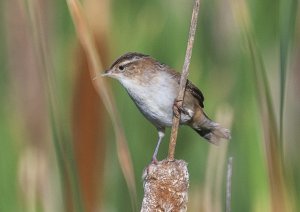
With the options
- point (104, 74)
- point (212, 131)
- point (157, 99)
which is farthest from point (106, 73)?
point (212, 131)

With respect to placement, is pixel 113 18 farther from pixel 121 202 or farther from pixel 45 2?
pixel 121 202

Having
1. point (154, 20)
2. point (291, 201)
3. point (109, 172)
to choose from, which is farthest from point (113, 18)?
point (291, 201)

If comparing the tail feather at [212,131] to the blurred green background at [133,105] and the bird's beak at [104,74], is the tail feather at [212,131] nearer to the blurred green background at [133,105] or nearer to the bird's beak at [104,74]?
the blurred green background at [133,105]

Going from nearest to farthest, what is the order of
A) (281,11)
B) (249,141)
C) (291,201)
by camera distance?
(281,11) → (291,201) → (249,141)

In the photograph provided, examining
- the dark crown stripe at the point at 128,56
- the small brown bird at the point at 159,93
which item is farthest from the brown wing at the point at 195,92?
the dark crown stripe at the point at 128,56

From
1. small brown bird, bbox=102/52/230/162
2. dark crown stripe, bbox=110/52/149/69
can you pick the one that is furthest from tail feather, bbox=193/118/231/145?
dark crown stripe, bbox=110/52/149/69

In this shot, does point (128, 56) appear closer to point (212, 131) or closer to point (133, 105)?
point (133, 105)
